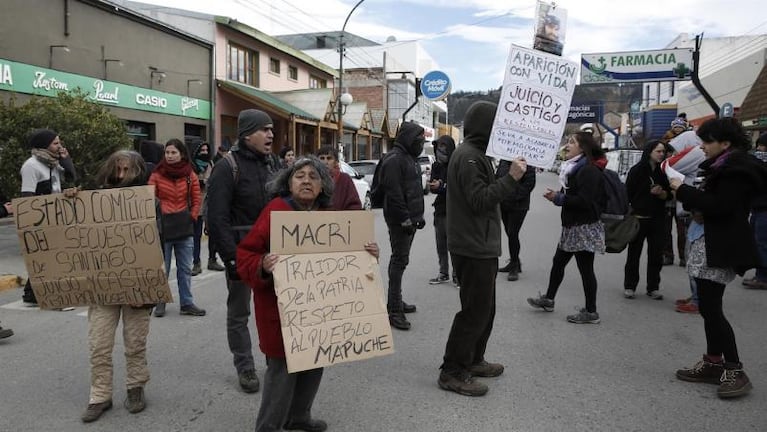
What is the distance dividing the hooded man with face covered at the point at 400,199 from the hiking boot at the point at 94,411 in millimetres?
2623

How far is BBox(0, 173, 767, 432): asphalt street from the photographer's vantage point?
11.4 feet

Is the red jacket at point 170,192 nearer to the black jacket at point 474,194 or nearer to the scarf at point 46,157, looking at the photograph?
the scarf at point 46,157

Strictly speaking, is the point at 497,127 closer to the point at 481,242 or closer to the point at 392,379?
the point at 481,242

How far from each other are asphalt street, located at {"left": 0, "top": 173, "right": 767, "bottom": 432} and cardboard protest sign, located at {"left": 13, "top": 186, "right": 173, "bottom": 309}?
75 cm

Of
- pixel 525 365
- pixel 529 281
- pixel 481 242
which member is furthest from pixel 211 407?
pixel 529 281

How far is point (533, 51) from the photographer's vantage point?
3.80 meters

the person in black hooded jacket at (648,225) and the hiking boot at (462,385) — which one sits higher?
the person in black hooded jacket at (648,225)

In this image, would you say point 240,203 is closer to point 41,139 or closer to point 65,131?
point 41,139

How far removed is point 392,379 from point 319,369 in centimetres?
114

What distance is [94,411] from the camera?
3.45m

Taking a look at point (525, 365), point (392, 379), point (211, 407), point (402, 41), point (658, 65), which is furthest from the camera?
point (402, 41)

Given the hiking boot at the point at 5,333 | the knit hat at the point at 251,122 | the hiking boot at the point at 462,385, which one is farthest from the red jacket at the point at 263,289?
the hiking boot at the point at 5,333

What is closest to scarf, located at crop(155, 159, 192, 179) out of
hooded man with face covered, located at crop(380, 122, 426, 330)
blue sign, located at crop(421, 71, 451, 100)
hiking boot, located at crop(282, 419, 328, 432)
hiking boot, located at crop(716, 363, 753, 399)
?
hooded man with face covered, located at crop(380, 122, 426, 330)

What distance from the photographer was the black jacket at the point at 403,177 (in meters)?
5.42
